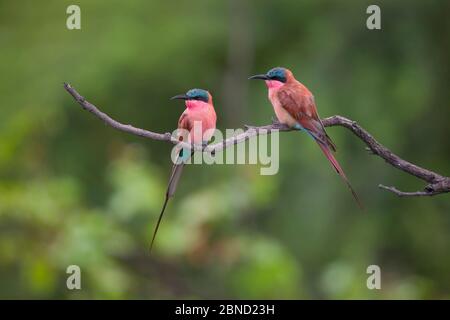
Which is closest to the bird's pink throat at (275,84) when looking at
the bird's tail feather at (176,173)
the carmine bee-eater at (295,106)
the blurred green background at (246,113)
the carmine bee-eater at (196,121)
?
the carmine bee-eater at (295,106)

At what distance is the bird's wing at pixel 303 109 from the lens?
2.88 m

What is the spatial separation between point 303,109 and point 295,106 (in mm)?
43

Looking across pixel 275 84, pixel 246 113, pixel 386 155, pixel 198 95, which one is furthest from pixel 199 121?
pixel 246 113

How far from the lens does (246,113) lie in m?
7.79

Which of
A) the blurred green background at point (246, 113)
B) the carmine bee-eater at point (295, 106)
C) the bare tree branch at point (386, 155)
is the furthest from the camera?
the blurred green background at point (246, 113)

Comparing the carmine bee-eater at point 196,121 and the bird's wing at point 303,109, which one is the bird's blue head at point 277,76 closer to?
the bird's wing at point 303,109

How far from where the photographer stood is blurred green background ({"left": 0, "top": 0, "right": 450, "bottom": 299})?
24.0 feet

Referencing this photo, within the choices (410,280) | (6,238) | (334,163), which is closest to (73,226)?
(6,238)

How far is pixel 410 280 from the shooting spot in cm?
709

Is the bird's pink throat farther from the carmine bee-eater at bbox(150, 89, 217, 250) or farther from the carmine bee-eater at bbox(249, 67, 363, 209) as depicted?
the carmine bee-eater at bbox(150, 89, 217, 250)

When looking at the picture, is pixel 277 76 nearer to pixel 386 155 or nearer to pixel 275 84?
pixel 275 84
